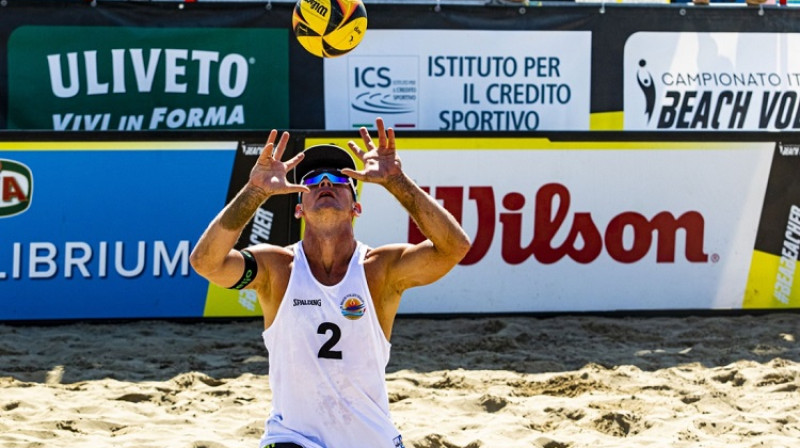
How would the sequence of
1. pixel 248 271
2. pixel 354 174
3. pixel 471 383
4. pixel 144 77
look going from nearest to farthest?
pixel 354 174, pixel 248 271, pixel 471 383, pixel 144 77

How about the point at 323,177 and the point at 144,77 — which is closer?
the point at 323,177

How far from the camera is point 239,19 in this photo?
10227 mm

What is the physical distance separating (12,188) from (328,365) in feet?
16.4

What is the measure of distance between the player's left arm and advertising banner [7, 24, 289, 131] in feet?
20.2

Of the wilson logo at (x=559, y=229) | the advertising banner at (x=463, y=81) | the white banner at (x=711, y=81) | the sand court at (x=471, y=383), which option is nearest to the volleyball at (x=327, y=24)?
the wilson logo at (x=559, y=229)

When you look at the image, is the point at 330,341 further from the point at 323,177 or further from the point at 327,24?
the point at 327,24

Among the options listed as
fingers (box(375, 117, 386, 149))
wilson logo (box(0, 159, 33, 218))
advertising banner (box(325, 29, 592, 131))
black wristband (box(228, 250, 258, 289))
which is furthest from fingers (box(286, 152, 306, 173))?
advertising banner (box(325, 29, 592, 131))

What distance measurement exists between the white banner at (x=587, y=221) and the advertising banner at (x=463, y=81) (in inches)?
62.2

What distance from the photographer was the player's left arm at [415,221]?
409 centimetres

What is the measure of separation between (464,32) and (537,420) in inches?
185

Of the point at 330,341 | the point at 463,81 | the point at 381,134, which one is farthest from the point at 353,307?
the point at 463,81

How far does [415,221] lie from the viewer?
4141 millimetres

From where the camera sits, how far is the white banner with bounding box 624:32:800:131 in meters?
10.6

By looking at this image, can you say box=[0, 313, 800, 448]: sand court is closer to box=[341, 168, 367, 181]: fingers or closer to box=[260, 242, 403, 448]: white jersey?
box=[260, 242, 403, 448]: white jersey
